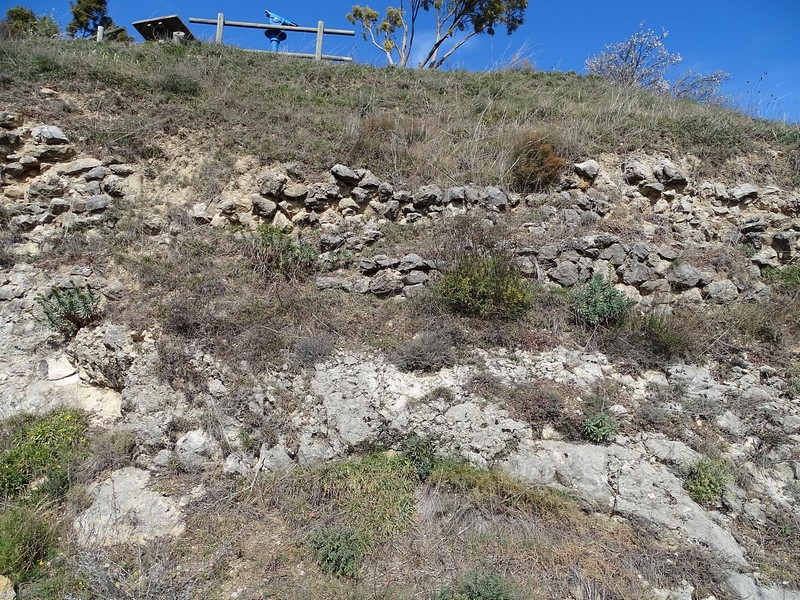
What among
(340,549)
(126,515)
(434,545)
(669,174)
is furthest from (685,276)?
(126,515)

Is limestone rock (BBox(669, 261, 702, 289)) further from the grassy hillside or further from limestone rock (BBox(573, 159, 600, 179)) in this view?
the grassy hillside

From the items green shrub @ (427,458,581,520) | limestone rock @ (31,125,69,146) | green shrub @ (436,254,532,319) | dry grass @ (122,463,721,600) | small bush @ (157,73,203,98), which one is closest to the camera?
dry grass @ (122,463,721,600)

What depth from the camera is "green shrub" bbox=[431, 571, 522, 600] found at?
3.40 meters

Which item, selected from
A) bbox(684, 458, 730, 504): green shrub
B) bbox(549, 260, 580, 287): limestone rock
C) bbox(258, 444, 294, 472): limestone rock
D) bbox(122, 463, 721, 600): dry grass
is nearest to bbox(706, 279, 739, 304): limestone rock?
bbox(549, 260, 580, 287): limestone rock

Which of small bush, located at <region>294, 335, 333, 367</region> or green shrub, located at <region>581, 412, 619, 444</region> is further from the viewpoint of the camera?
small bush, located at <region>294, 335, 333, 367</region>

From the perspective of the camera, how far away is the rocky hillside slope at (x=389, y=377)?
3832mm

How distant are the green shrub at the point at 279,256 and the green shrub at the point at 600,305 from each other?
11.3 feet

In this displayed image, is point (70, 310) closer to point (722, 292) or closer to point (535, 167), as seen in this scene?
point (535, 167)

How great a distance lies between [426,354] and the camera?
5121 millimetres

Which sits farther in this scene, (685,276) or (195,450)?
(685,276)

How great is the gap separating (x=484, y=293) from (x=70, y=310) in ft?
15.8

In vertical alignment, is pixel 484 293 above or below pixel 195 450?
above

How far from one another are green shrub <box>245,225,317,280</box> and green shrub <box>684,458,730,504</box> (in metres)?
4.80

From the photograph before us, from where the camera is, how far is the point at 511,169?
7.63 m
